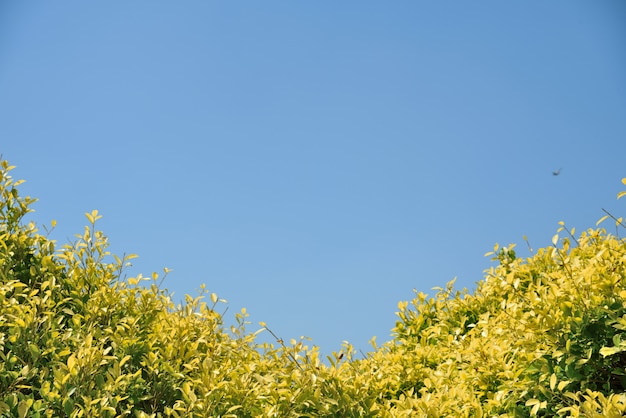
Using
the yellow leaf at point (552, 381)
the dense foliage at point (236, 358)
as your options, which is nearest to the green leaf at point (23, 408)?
the dense foliage at point (236, 358)

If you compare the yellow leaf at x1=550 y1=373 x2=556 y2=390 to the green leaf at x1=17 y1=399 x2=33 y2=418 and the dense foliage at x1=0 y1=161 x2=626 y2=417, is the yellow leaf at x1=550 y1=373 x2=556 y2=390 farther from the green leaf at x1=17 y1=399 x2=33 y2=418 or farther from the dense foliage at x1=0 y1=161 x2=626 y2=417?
the green leaf at x1=17 y1=399 x2=33 y2=418

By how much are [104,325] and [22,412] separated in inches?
49.7

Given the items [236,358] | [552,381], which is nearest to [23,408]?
[236,358]

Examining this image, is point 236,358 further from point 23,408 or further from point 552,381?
point 552,381

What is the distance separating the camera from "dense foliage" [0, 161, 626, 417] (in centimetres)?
434

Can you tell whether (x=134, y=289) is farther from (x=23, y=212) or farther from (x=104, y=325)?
(x=23, y=212)

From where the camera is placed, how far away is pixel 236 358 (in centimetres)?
548

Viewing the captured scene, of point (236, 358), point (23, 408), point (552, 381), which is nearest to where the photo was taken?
point (23, 408)

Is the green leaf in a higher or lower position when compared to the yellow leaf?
higher

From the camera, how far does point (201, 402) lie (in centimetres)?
447

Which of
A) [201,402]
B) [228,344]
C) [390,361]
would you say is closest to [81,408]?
[201,402]

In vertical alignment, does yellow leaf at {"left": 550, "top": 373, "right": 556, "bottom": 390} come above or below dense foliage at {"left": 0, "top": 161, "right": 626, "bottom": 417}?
below

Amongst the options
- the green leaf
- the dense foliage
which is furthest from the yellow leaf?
the green leaf

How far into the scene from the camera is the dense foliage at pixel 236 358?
4.34 meters
